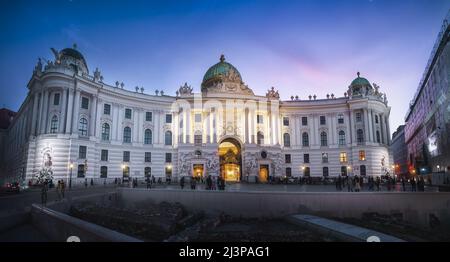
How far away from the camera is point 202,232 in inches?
675

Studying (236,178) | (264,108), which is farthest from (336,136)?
(236,178)

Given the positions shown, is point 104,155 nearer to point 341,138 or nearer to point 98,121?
point 98,121

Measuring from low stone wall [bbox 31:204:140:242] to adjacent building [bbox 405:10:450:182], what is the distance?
4450 cm

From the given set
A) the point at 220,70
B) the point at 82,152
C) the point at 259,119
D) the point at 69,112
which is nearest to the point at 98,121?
the point at 69,112

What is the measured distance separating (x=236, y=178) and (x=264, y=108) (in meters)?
15.7

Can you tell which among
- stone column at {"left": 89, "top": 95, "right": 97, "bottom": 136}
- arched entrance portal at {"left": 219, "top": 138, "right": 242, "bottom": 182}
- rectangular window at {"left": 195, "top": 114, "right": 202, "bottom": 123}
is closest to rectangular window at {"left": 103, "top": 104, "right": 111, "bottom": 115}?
stone column at {"left": 89, "top": 95, "right": 97, "bottom": 136}

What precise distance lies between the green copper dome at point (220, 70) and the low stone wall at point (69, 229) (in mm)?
51993

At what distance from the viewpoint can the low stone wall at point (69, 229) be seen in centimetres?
635

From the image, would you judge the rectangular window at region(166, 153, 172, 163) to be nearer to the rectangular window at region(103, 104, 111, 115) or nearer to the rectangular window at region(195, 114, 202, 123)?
the rectangular window at region(195, 114, 202, 123)

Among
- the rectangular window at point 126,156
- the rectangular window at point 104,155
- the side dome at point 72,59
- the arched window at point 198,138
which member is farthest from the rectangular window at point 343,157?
the side dome at point 72,59

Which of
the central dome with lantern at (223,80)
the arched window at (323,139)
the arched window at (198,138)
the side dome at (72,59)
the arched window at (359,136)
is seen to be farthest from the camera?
the arched window at (323,139)

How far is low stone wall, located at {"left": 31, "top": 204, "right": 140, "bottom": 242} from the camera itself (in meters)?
6.35

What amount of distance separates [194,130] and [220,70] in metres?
16.7

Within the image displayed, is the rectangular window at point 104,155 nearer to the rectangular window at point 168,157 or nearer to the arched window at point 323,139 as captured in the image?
the rectangular window at point 168,157
